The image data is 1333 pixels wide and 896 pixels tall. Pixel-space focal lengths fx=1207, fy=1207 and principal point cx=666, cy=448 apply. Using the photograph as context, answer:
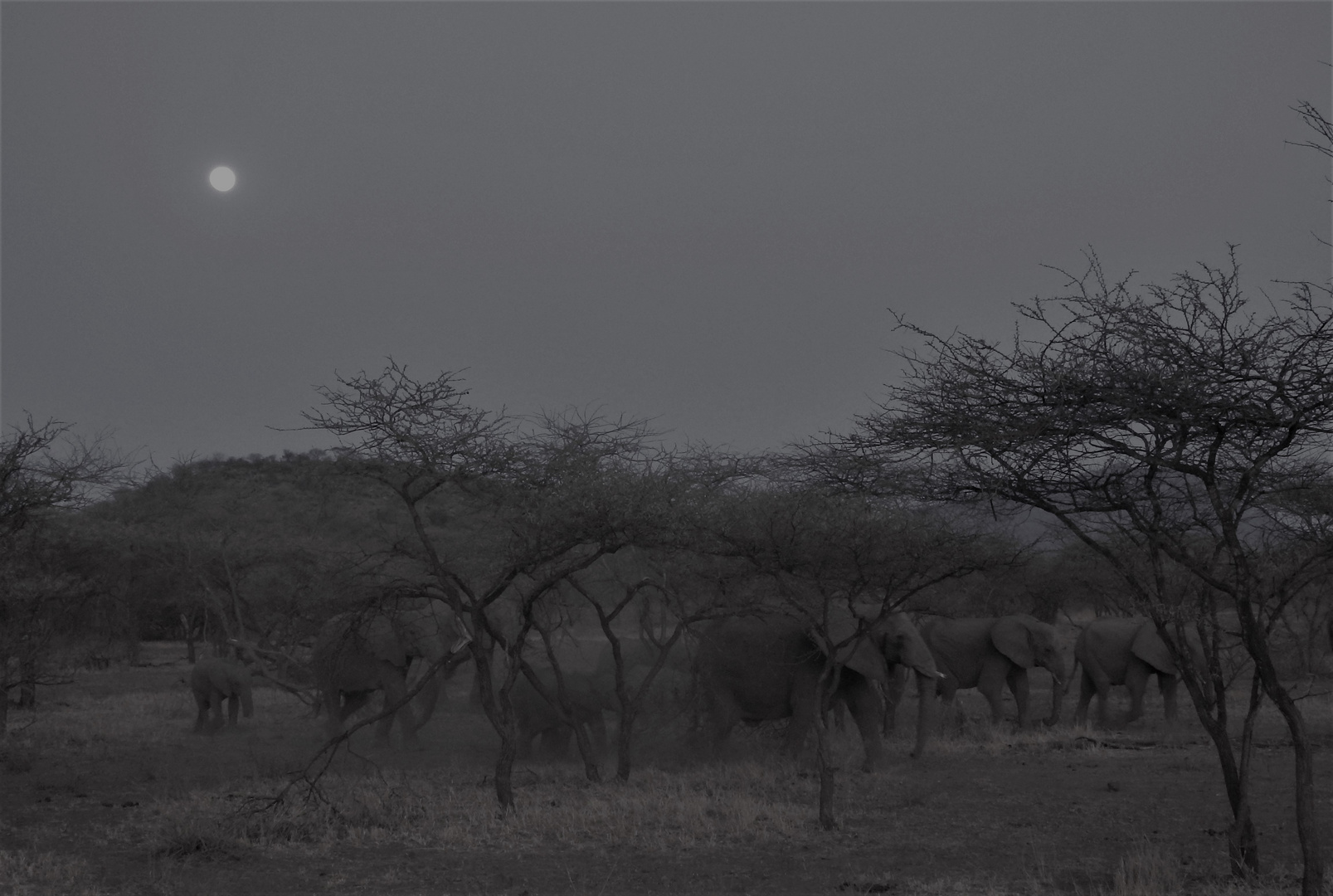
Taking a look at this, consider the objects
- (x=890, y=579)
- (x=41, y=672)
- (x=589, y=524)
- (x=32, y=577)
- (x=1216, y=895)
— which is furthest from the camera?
(x=32, y=577)

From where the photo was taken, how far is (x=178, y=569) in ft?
91.2

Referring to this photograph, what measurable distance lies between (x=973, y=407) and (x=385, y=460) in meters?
6.18

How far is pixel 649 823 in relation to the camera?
11102mm

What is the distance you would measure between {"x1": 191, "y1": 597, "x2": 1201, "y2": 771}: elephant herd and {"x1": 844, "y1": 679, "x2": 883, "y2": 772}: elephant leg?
0.02 m

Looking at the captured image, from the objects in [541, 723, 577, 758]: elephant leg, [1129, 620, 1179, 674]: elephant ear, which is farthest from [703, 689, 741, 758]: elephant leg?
[1129, 620, 1179, 674]: elephant ear

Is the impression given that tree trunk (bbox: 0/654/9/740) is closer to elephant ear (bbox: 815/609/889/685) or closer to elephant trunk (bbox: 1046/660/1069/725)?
elephant ear (bbox: 815/609/889/685)

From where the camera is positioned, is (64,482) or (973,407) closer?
(973,407)

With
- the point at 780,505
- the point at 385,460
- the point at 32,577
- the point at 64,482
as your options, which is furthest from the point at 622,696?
the point at 32,577

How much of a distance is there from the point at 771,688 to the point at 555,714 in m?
2.94

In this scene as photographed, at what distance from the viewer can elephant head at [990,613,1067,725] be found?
20766 mm

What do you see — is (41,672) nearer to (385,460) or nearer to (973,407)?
(385,460)

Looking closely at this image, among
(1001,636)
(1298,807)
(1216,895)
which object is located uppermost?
(1001,636)

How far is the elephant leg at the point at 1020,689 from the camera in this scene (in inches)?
794

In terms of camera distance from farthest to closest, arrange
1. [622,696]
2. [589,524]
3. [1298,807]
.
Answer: [622,696] → [589,524] → [1298,807]
